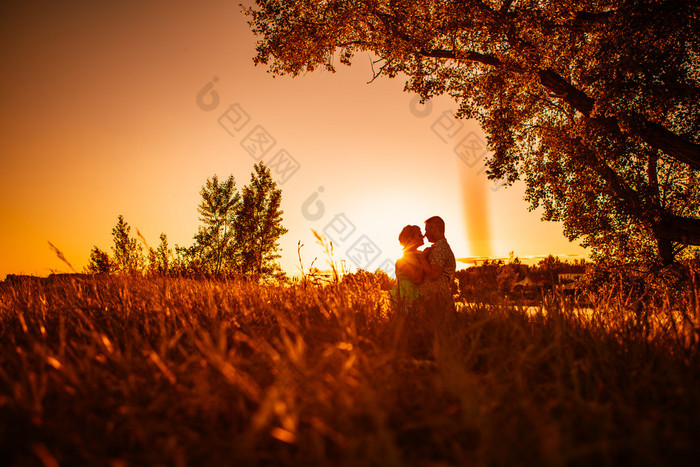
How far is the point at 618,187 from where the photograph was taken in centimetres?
1116

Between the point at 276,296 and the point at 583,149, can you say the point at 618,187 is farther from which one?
the point at 276,296

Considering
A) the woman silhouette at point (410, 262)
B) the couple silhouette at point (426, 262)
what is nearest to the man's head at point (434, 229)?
the couple silhouette at point (426, 262)

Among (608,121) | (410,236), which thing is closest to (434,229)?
(410,236)

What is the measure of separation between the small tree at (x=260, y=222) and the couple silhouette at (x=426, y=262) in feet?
109

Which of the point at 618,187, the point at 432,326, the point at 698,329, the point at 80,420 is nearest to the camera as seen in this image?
the point at 80,420

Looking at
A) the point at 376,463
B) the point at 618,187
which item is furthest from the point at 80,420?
the point at 618,187

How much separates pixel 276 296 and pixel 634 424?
12.3ft

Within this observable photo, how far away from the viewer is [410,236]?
21.1 feet

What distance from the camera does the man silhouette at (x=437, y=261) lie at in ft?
20.6

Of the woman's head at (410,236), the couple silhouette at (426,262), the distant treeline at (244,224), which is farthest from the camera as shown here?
the distant treeline at (244,224)

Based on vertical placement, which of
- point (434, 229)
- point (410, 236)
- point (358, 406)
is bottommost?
point (358, 406)

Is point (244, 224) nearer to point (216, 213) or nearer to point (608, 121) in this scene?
point (216, 213)

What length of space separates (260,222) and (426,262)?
3538 cm

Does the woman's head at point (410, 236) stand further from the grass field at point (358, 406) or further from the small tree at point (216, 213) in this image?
the small tree at point (216, 213)
